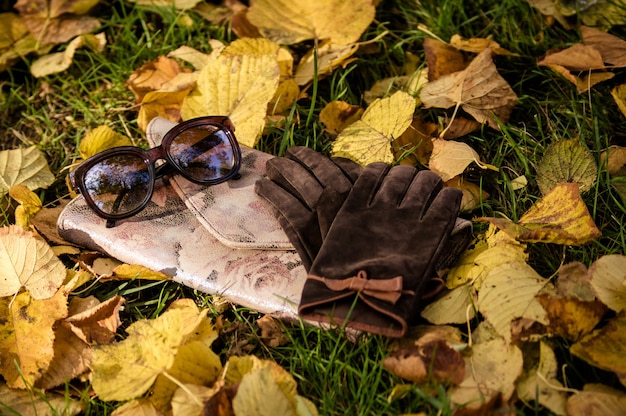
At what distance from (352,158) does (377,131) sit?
125 millimetres

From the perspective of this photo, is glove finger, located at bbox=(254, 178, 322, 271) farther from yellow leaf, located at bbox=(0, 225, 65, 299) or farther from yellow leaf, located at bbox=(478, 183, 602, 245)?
yellow leaf, located at bbox=(0, 225, 65, 299)

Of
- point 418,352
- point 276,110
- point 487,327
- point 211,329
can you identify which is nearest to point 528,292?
point 487,327

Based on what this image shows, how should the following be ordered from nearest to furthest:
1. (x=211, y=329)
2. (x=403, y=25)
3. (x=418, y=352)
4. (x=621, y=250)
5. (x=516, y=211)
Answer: (x=418, y=352) < (x=211, y=329) < (x=621, y=250) < (x=516, y=211) < (x=403, y=25)

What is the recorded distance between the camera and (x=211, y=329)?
1794 mm

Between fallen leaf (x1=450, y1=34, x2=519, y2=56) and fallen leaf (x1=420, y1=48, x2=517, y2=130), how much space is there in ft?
0.29

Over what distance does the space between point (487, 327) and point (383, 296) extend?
0.91 ft

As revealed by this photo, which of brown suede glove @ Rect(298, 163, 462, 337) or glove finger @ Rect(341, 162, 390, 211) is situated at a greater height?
glove finger @ Rect(341, 162, 390, 211)

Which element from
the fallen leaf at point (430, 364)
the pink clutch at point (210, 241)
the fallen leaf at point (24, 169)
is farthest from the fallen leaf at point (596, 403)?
the fallen leaf at point (24, 169)

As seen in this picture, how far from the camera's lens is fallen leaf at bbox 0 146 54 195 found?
2.25 m

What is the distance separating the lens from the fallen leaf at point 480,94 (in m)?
2.22

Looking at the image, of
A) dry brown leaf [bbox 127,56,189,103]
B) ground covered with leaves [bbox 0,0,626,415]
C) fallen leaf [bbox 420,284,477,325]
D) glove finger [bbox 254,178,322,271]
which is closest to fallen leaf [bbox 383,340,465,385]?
ground covered with leaves [bbox 0,0,626,415]

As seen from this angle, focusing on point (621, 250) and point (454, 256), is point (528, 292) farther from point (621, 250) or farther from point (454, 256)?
point (621, 250)

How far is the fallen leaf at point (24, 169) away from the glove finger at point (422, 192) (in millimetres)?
1231

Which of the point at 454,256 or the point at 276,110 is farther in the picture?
the point at 276,110
